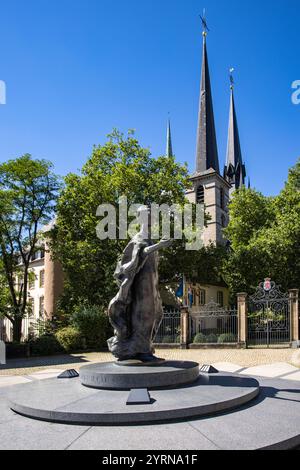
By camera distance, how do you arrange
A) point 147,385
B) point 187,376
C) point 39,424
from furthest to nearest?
point 187,376, point 147,385, point 39,424

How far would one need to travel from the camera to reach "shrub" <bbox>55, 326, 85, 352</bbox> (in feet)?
72.2

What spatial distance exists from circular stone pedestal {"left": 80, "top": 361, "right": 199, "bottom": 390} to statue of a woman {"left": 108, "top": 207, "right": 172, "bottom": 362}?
19.3 inches

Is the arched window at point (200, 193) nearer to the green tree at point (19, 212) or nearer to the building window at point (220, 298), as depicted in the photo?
the building window at point (220, 298)

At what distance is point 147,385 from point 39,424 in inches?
73.4

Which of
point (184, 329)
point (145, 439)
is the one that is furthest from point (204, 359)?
point (145, 439)

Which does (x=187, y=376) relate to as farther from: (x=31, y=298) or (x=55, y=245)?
(x=31, y=298)

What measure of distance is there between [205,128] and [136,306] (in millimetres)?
56071

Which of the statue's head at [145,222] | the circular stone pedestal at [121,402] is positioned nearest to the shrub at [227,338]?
the circular stone pedestal at [121,402]

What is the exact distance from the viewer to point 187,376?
7.29 m

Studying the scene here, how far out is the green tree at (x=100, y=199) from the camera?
27.2 meters

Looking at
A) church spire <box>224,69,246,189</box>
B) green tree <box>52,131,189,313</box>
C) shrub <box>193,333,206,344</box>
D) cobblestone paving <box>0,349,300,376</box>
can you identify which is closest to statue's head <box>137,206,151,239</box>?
cobblestone paving <box>0,349,300,376</box>

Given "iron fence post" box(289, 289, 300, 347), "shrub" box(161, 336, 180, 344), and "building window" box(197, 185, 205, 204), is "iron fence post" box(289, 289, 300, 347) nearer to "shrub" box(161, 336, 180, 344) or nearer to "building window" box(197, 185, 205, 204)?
"shrub" box(161, 336, 180, 344)
